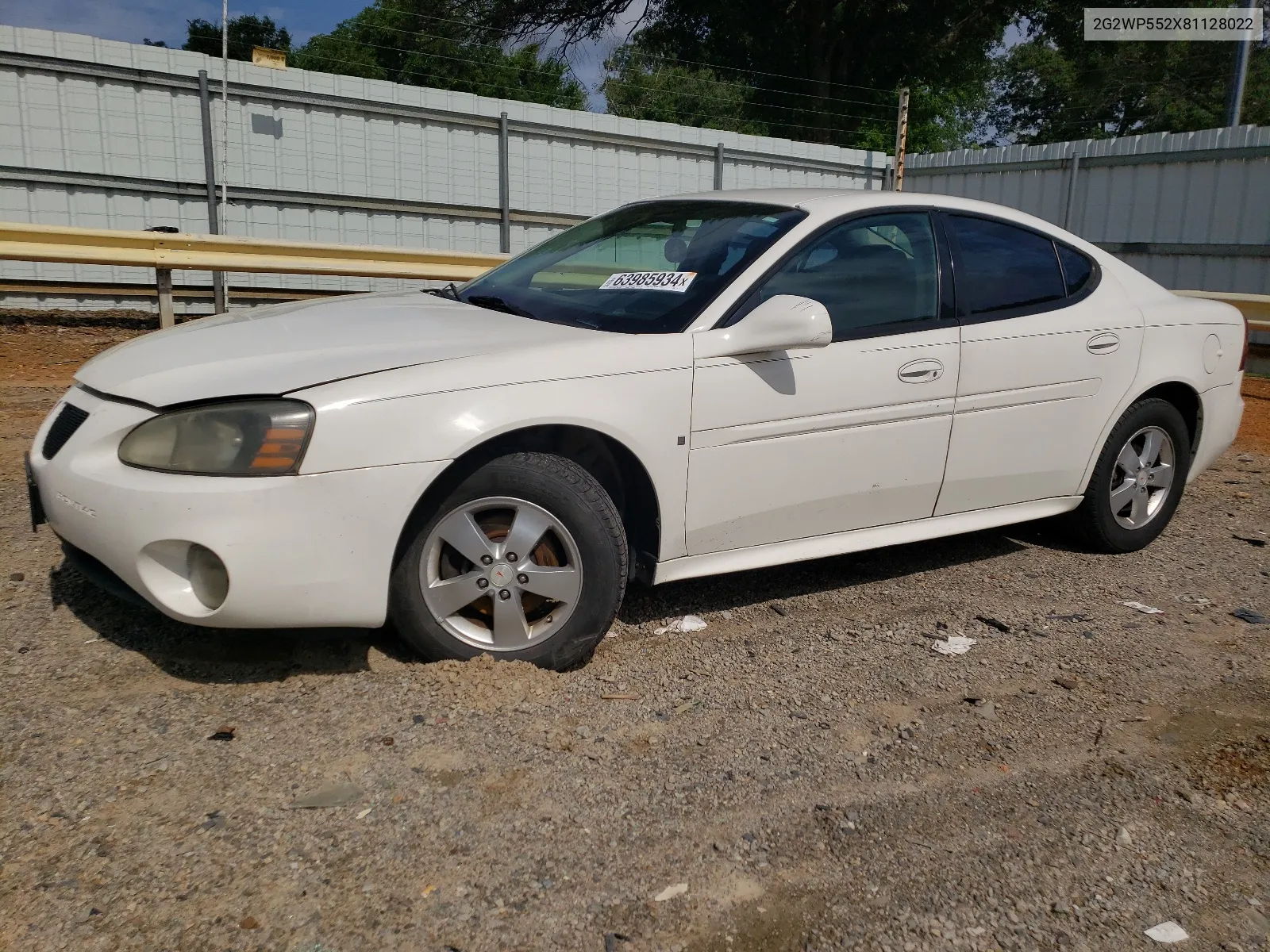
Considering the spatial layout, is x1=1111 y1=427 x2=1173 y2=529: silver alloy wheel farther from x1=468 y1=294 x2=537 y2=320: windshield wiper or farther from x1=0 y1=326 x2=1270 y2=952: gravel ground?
x1=468 y1=294 x2=537 y2=320: windshield wiper

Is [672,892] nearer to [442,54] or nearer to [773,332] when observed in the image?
[773,332]

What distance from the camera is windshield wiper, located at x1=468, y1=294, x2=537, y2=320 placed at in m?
4.09

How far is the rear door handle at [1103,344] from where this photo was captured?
4.73 m

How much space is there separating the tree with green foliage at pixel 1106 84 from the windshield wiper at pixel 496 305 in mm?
26427

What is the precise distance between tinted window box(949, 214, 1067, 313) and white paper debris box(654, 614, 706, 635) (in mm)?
1615

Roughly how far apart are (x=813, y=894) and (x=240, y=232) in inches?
407

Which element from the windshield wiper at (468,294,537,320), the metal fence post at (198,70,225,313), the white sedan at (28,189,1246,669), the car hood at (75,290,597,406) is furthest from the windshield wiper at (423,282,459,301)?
the metal fence post at (198,70,225,313)

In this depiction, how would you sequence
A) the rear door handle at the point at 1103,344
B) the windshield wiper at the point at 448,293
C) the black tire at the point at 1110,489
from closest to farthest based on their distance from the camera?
the windshield wiper at the point at 448,293 → the rear door handle at the point at 1103,344 → the black tire at the point at 1110,489

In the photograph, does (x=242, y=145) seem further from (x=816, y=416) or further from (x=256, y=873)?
(x=256, y=873)

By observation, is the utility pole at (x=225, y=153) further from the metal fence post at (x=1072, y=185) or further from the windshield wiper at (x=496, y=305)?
the metal fence post at (x=1072, y=185)

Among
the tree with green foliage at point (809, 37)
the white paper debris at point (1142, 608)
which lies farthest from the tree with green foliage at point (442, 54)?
the white paper debris at point (1142, 608)

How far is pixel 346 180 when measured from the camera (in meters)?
11.7

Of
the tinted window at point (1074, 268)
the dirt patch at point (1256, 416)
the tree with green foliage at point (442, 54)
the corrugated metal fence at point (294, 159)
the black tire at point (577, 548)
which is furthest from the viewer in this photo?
the tree with green foliage at point (442, 54)

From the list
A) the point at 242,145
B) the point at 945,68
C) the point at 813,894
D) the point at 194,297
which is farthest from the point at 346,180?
the point at 945,68
